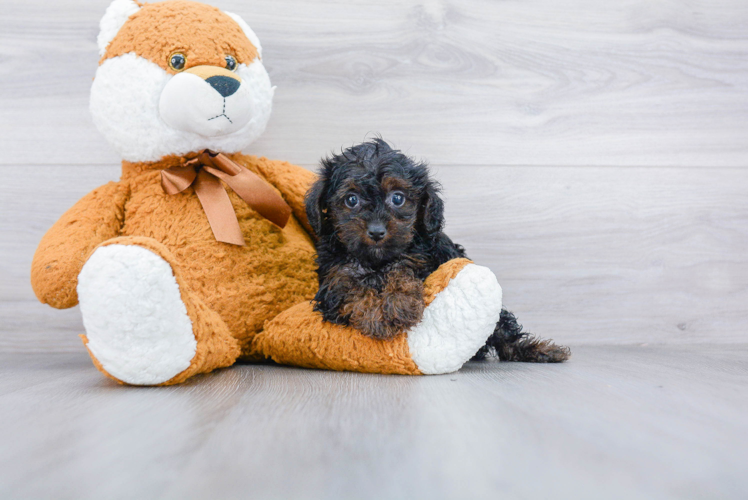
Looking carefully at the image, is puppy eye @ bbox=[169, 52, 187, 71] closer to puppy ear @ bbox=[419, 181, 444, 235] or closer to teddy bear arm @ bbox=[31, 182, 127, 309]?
teddy bear arm @ bbox=[31, 182, 127, 309]

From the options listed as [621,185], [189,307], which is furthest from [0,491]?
[621,185]

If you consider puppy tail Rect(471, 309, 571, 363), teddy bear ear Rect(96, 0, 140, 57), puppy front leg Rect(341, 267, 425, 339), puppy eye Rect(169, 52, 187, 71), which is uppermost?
teddy bear ear Rect(96, 0, 140, 57)

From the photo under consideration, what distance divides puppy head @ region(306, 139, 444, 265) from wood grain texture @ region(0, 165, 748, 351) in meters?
0.51

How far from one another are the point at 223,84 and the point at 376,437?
2.51 feet

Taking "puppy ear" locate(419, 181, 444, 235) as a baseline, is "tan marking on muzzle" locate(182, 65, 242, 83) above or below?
above

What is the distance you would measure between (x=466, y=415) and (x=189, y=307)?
0.52 meters

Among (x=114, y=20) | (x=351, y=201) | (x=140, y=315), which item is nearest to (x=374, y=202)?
(x=351, y=201)

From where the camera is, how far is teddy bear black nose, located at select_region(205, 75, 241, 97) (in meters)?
1.07

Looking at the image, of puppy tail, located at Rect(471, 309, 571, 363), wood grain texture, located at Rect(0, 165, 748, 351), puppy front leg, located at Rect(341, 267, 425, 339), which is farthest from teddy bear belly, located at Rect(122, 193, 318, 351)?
wood grain texture, located at Rect(0, 165, 748, 351)

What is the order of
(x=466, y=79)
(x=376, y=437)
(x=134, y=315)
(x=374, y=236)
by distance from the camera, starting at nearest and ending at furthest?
(x=376, y=437) → (x=134, y=315) → (x=374, y=236) → (x=466, y=79)

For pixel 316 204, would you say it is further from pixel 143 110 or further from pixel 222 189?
pixel 143 110

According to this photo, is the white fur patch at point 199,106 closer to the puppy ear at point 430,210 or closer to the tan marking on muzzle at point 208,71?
the tan marking on muzzle at point 208,71

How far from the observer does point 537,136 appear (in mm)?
1611

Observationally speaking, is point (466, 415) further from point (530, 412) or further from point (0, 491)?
point (0, 491)
